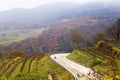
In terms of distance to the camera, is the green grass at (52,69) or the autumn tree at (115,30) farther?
the autumn tree at (115,30)

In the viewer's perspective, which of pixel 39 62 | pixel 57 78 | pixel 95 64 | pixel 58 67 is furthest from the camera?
pixel 39 62

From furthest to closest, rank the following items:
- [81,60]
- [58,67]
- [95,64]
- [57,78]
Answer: [81,60]
[58,67]
[95,64]
[57,78]

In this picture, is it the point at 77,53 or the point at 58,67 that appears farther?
the point at 77,53

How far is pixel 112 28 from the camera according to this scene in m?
118

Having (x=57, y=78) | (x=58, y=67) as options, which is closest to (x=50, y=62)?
(x=58, y=67)

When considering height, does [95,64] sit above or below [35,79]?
below

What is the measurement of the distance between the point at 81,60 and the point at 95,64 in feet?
44.0

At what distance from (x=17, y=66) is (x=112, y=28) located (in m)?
46.8

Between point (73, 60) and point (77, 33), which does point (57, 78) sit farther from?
point (77, 33)

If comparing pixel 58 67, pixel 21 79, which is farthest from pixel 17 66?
pixel 21 79

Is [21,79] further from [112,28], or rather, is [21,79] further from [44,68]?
[112,28]

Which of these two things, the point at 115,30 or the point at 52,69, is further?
the point at 115,30

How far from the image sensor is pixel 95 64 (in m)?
67.3

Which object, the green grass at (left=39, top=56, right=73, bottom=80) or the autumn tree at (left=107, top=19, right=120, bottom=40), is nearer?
the green grass at (left=39, top=56, right=73, bottom=80)
